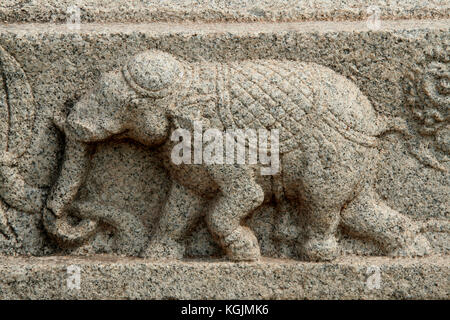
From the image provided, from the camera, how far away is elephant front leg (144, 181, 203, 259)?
99.7 inches

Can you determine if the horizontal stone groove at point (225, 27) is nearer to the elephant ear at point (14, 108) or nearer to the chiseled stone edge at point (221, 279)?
the elephant ear at point (14, 108)

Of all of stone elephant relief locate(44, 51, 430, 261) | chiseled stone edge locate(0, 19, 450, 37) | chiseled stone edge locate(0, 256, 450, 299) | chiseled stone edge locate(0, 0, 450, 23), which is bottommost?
chiseled stone edge locate(0, 256, 450, 299)

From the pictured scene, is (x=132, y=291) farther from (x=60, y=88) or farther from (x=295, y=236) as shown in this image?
(x=60, y=88)

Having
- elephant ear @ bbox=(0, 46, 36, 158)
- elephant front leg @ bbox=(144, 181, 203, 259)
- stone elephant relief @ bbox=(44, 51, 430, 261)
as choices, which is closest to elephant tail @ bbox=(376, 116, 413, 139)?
stone elephant relief @ bbox=(44, 51, 430, 261)

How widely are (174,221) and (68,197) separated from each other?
425 mm

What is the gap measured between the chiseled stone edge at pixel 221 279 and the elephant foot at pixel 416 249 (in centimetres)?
4

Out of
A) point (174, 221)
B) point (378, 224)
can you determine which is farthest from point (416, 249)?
point (174, 221)

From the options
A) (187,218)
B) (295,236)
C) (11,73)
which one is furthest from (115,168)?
(295,236)

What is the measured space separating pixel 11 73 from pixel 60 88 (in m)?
0.19

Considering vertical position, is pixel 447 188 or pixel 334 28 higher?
pixel 334 28

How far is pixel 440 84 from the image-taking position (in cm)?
250

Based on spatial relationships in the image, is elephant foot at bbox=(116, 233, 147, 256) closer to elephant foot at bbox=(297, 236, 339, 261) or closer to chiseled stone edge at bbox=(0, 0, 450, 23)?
elephant foot at bbox=(297, 236, 339, 261)

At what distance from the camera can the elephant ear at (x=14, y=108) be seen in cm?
250

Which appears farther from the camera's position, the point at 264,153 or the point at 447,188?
the point at 447,188
